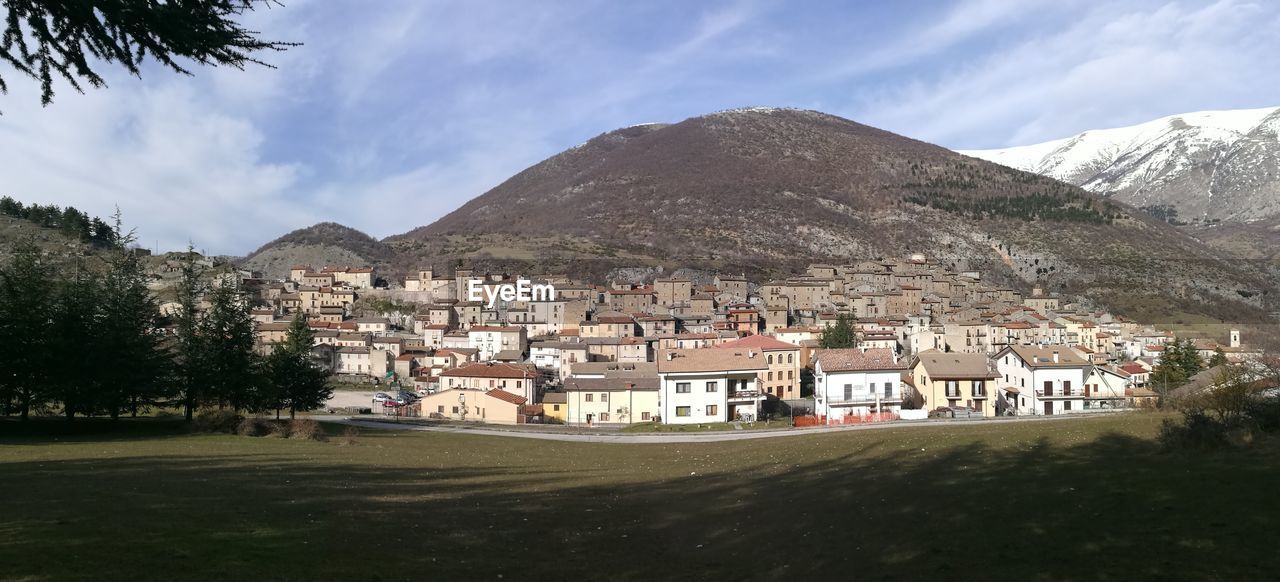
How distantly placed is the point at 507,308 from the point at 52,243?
59.3 metres

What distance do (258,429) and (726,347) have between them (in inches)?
1320

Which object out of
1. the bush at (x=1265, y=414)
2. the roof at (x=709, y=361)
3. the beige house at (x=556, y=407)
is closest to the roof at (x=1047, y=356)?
the roof at (x=709, y=361)

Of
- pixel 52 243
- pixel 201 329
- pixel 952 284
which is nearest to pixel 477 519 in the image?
pixel 201 329

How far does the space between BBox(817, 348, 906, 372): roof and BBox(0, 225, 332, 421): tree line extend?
1272 inches

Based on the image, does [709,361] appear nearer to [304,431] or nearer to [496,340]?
[304,431]

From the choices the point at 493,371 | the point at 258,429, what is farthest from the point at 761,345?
the point at 258,429

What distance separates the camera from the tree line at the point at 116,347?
30375 millimetres

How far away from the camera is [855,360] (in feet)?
165

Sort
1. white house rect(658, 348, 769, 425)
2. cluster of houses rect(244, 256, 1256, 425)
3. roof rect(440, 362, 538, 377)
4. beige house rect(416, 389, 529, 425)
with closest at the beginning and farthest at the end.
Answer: cluster of houses rect(244, 256, 1256, 425) → white house rect(658, 348, 769, 425) → beige house rect(416, 389, 529, 425) → roof rect(440, 362, 538, 377)

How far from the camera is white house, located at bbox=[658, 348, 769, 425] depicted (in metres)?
50.5

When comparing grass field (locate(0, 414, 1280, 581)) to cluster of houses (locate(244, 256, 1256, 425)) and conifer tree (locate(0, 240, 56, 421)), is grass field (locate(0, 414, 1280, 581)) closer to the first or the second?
conifer tree (locate(0, 240, 56, 421))

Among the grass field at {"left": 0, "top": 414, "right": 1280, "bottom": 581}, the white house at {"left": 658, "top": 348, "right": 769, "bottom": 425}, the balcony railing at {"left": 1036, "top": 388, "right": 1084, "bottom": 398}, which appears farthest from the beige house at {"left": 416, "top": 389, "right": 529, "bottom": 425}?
the balcony railing at {"left": 1036, "top": 388, "right": 1084, "bottom": 398}

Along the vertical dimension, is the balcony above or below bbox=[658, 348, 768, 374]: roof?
below

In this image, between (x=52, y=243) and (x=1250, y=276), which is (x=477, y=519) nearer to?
(x=52, y=243)
